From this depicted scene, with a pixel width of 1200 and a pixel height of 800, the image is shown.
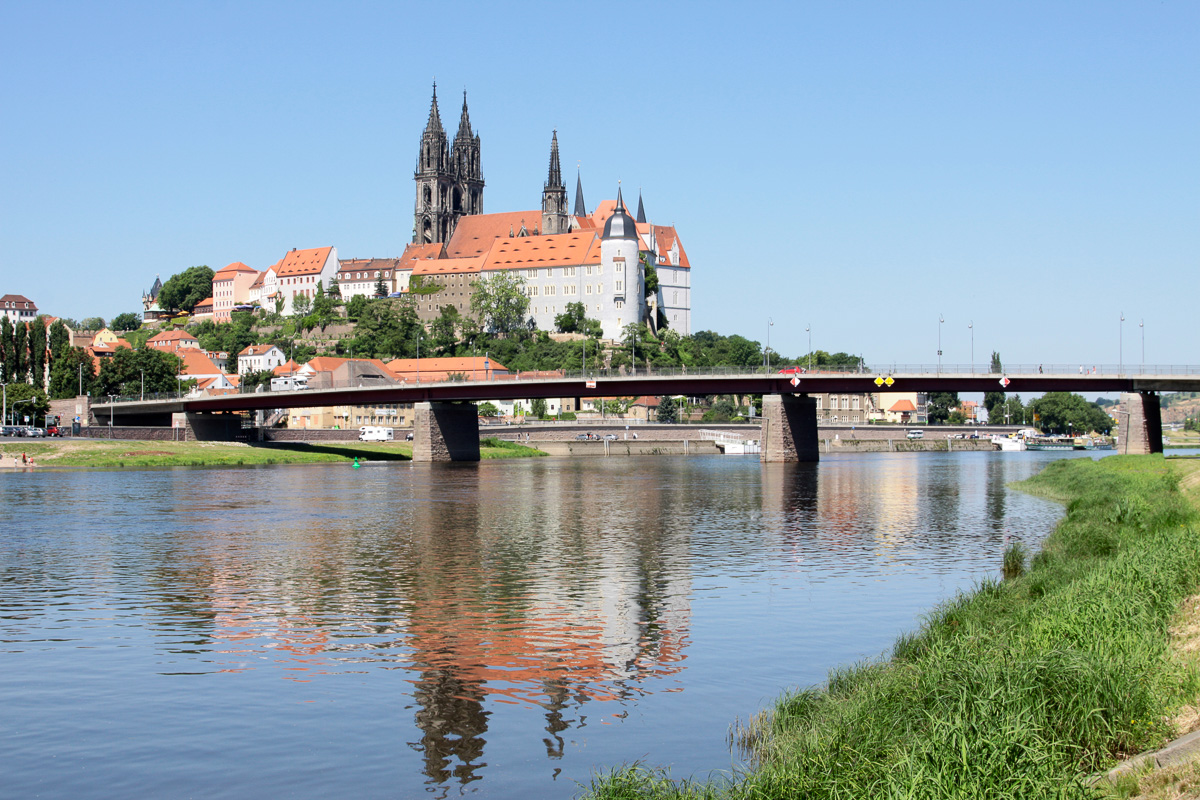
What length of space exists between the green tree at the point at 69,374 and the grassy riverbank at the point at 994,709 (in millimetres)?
124442

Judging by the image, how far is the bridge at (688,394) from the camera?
87688mm

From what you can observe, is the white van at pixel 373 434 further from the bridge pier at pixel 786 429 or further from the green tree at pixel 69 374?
the bridge pier at pixel 786 429

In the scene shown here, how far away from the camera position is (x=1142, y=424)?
87188 mm

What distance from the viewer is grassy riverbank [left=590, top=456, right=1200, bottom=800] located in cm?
1024

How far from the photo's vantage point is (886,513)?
48.4 m

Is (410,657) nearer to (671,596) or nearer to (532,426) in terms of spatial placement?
(671,596)

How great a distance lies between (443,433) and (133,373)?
53.7 metres

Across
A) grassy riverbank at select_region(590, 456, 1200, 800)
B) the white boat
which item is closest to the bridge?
the white boat

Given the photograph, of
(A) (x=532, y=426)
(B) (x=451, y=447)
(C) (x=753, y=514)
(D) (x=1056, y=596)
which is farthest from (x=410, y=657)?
(A) (x=532, y=426)

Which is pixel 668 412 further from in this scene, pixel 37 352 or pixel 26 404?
pixel 26 404

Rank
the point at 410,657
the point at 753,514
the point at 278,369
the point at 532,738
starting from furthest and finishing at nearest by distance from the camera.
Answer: the point at 278,369 < the point at 753,514 < the point at 410,657 < the point at 532,738

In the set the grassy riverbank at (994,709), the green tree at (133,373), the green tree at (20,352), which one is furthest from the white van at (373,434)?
the grassy riverbank at (994,709)

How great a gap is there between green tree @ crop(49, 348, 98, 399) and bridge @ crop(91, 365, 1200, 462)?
35.9ft

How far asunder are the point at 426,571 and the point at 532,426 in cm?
11415
